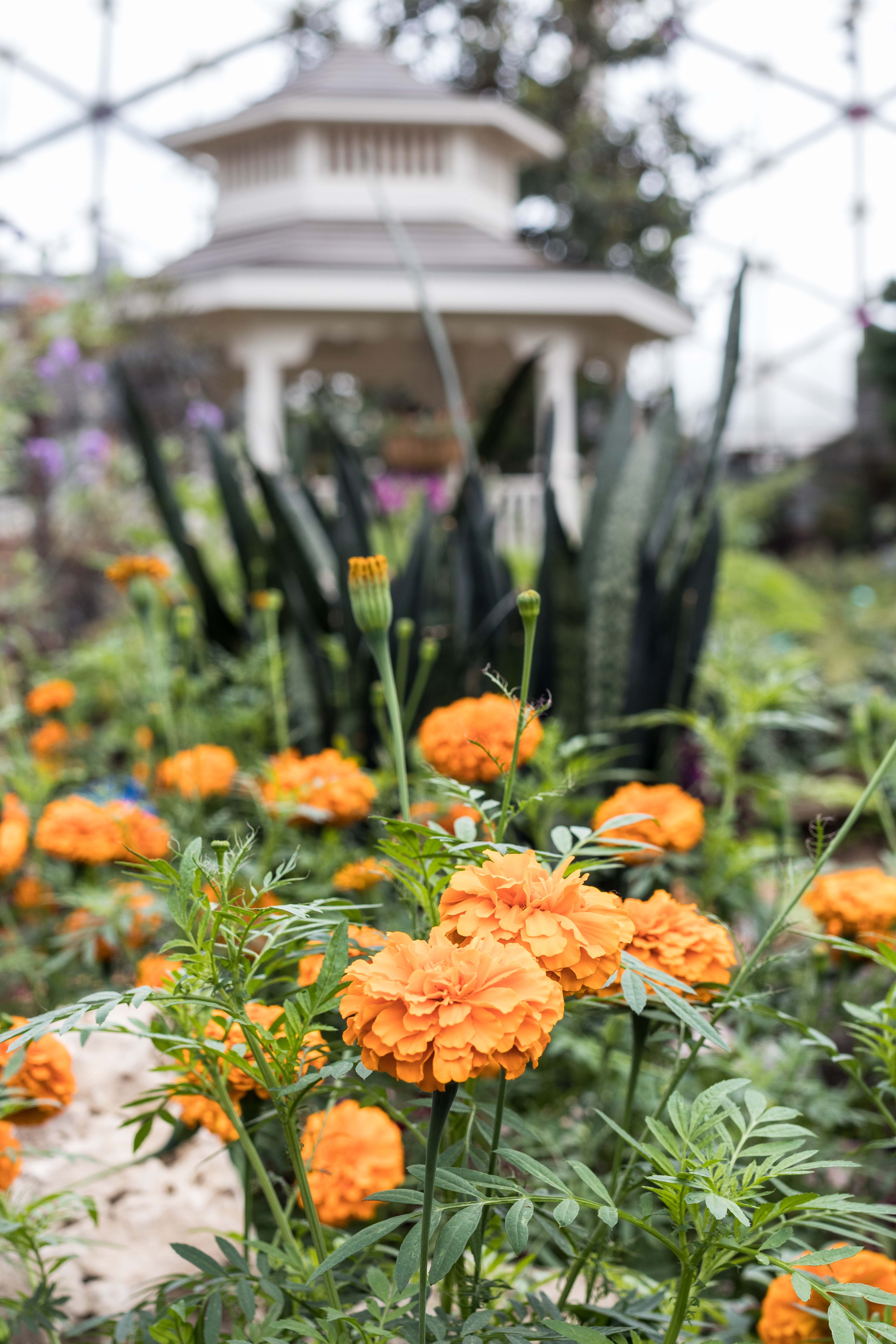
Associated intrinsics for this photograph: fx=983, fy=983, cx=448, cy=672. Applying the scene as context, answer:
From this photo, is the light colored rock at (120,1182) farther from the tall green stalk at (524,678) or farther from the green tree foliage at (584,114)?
the green tree foliage at (584,114)

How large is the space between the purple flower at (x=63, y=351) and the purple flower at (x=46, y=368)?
0.06 ft

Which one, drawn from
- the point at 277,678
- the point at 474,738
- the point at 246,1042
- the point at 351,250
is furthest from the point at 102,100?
the point at 246,1042

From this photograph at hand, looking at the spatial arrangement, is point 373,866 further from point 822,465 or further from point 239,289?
point 822,465

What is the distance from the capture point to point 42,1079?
1.75 ft

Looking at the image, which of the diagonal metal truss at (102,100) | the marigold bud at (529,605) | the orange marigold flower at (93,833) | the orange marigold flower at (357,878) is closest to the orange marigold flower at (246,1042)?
the orange marigold flower at (357,878)

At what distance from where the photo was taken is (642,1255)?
29.3 inches

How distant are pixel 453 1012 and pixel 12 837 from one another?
66cm

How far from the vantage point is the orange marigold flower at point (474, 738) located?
698mm

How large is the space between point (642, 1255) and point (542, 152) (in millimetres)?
6459

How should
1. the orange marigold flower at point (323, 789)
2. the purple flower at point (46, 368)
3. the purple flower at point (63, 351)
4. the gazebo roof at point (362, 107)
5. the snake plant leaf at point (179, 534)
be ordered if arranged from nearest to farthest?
1. the orange marigold flower at point (323, 789)
2. the snake plant leaf at point (179, 534)
3. the purple flower at point (46, 368)
4. the purple flower at point (63, 351)
5. the gazebo roof at point (362, 107)

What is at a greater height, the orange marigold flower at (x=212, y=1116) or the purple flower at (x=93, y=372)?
the purple flower at (x=93, y=372)

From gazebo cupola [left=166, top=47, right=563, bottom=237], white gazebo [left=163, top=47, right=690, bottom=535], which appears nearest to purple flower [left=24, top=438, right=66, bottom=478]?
white gazebo [left=163, top=47, right=690, bottom=535]

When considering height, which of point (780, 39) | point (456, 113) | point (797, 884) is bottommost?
point (797, 884)

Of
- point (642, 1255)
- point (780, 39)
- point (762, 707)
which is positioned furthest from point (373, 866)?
point (780, 39)
